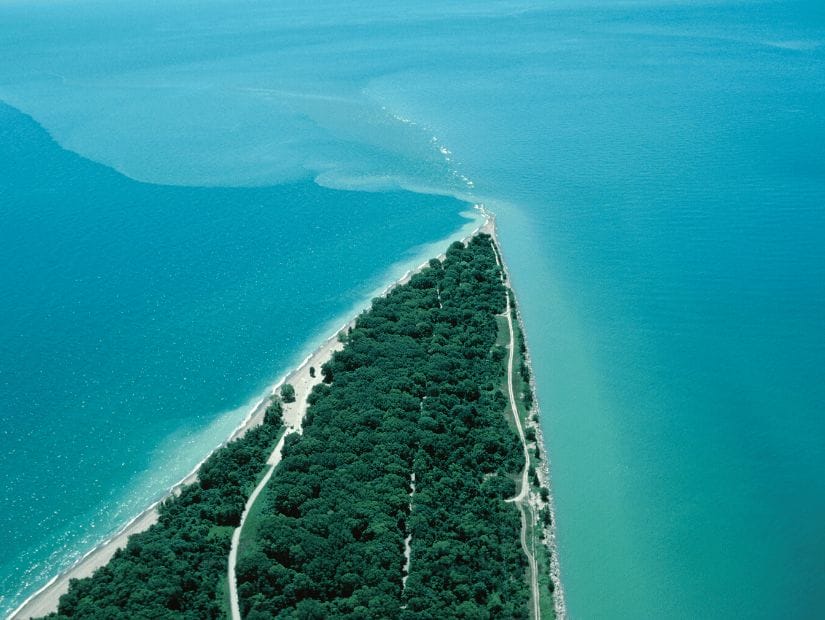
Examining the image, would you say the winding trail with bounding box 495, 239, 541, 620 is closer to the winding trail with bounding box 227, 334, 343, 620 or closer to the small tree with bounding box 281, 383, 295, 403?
the winding trail with bounding box 227, 334, 343, 620

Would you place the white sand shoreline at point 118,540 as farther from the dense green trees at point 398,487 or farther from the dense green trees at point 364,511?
the dense green trees at point 398,487

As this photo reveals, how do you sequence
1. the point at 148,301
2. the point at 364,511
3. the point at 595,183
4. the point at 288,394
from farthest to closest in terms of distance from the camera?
the point at 595,183 → the point at 148,301 → the point at 288,394 → the point at 364,511

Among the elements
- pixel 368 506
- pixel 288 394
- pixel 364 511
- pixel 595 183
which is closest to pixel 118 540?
pixel 364 511

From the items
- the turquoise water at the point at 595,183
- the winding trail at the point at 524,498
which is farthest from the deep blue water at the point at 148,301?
the winding trail at the point at 524,498

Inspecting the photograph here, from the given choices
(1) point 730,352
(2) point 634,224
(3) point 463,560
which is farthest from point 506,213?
(3) point 463,560

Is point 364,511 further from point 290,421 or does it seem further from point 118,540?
point 118,540

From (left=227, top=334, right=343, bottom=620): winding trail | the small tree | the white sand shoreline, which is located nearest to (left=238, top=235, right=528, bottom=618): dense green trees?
(left=227, top=334, right=343, bottom=620): winding trail

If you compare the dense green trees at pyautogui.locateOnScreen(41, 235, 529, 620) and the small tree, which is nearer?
the dense green trees at pyautogui.locateOnScreen(41, 235, 529, 620)
